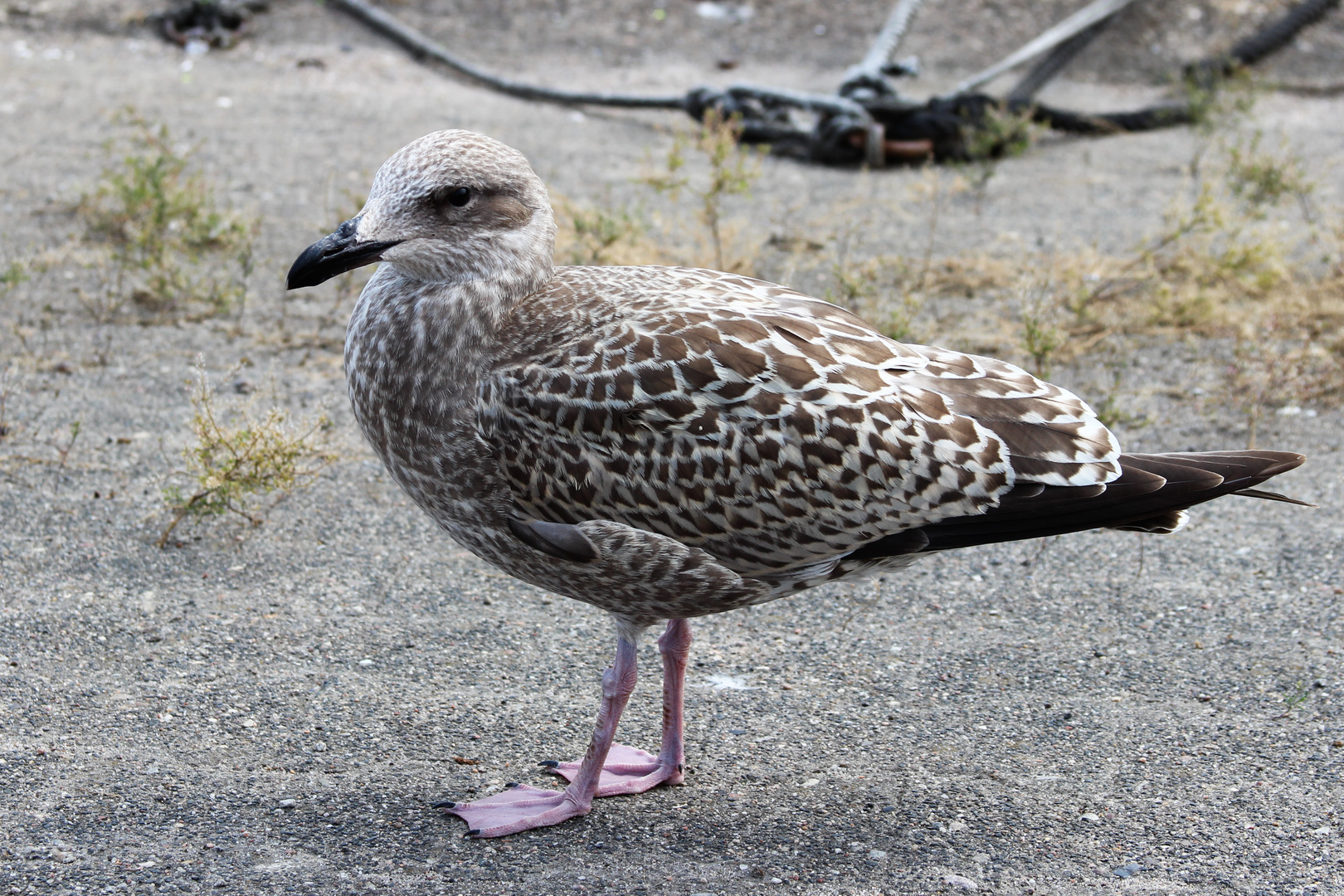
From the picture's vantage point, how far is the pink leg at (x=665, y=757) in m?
4.05

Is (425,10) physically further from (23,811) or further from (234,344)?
(23,811)

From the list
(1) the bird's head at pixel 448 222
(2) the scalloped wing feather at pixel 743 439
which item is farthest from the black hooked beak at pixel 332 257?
(2) the scalloped wing feather at pixel 743 439

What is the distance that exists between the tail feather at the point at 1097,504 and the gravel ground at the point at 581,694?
32.1 inches

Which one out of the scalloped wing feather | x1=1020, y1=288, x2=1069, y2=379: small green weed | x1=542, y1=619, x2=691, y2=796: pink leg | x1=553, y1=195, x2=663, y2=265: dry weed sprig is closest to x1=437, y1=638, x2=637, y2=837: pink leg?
x1=542, y1=619, x2=691, y2=796: pink leg

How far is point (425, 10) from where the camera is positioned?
41.3ft

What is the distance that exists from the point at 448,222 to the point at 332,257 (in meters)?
0.38

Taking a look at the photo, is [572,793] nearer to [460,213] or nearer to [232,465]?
[460,213]

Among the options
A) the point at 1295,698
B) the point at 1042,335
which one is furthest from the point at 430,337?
the point at 1042,335

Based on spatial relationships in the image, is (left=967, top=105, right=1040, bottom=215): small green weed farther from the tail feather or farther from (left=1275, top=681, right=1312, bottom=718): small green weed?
the tail feather

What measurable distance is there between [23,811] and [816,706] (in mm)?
2480

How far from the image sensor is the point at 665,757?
409 cm

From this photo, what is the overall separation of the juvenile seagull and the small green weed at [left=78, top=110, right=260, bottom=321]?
11.3ft

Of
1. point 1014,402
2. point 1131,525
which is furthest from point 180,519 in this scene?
point 1131,525

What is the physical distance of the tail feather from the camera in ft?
12.2
